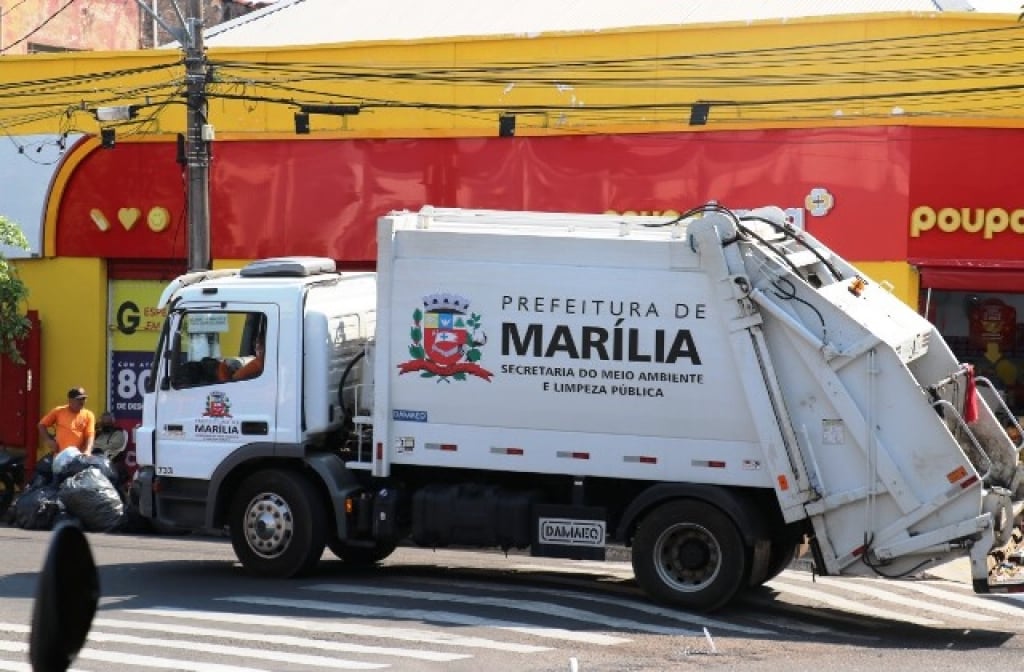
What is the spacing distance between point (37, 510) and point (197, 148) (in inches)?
190

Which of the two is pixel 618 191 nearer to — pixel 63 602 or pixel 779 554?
pixel 779 554

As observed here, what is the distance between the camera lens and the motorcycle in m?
21.4

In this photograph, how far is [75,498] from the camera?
18.5m

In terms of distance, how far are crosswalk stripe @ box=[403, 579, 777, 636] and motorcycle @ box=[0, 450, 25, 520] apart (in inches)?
364

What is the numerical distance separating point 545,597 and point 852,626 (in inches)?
91.6

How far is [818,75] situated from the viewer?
2069cm

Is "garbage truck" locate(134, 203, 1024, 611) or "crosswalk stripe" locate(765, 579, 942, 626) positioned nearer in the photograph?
"garbage truck" locate(134, 203, 1024, 611)

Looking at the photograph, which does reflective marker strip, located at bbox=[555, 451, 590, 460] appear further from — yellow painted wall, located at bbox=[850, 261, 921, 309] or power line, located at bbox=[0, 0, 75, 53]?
power line, located at bbox=[0, 0, 75, 53]

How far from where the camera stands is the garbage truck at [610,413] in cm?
1203

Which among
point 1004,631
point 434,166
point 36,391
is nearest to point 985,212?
point 434,166

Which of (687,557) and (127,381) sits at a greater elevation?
(127,381)

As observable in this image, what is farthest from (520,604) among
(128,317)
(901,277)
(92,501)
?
(128,317)

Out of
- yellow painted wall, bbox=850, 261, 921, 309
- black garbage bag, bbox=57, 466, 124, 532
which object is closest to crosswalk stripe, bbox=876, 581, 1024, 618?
yellow painted wall, bbox=850, 261, 921, 309

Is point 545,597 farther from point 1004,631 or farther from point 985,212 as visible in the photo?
point 985,212
